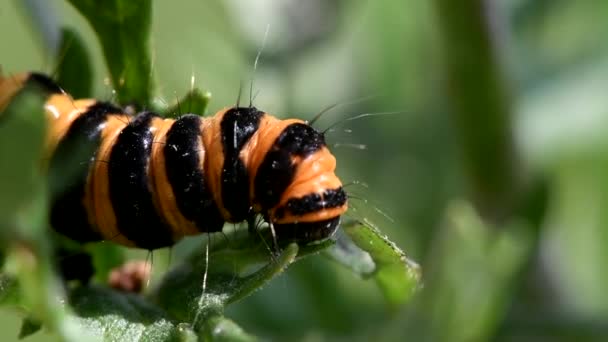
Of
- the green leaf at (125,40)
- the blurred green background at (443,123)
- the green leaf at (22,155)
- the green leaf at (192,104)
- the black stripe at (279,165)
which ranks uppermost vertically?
the green leaf at (22,155)

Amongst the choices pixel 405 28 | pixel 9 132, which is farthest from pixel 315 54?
pixel 9 132

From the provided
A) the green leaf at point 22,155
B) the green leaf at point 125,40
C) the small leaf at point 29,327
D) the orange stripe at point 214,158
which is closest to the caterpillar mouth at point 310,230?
the orange stripe at point 214,158

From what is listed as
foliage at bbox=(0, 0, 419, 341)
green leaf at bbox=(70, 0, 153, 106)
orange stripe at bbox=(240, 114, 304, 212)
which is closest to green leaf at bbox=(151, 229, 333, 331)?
foliage at bbox=(0, 0, 419, 341)

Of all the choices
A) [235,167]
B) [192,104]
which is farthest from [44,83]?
[235,167]

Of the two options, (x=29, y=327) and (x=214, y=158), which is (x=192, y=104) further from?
(x=29, y=327)

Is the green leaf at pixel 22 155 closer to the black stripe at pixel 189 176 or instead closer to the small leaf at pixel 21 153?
the small leaf at pixel 21 153

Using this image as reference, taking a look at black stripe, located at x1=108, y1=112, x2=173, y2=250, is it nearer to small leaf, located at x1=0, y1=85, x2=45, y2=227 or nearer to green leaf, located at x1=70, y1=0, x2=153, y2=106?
green leaf, located at x1=70, y1=0, x2=153, y2=106
